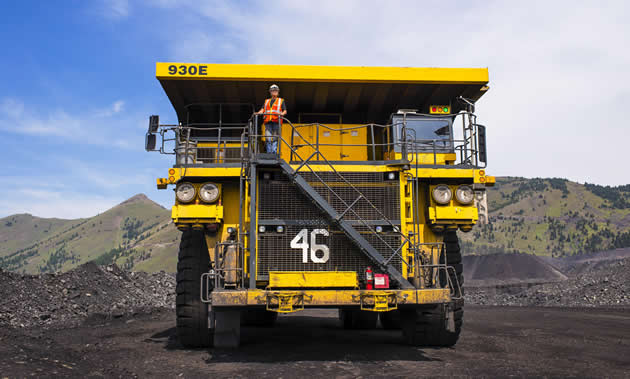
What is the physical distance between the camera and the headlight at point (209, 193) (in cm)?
657

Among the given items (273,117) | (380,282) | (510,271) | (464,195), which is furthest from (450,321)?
(510,271)

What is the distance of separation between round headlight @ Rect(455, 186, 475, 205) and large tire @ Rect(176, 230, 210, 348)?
3504 mm

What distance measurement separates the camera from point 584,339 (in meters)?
9.14

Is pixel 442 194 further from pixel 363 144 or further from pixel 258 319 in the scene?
pixel 258 319

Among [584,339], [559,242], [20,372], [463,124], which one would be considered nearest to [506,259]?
[584,339]

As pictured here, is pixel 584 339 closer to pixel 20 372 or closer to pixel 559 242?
pixel 20 372

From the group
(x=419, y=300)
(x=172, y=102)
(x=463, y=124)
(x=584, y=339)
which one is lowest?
(x=584, y=339)

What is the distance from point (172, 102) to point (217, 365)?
4102 millimetres

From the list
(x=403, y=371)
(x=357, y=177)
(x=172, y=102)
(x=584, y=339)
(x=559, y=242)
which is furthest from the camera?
(x=559, y=242)

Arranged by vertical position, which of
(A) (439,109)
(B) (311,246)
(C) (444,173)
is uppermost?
(A) (439,109)

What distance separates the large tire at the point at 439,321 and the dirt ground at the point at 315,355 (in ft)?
0.57

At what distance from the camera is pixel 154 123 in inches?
275

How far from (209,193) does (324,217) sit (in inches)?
60.2

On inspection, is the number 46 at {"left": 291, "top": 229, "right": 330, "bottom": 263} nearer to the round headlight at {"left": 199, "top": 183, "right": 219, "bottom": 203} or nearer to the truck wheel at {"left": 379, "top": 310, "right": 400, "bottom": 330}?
the round headlight at {"left": 199, "top": 183, "right": 219, "bottom": 203}
